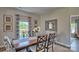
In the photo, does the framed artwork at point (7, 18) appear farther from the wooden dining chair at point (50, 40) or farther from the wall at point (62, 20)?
the wooden dining chair at point (50, 40)

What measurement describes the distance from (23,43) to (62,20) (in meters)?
0.79

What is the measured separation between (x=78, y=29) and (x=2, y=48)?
Result: 4.45ft

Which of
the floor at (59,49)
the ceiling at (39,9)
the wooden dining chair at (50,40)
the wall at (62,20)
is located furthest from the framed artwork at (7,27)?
the floor at (59,49)

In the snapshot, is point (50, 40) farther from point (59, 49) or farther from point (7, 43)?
point (7, 43)

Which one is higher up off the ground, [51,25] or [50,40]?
[51,25]

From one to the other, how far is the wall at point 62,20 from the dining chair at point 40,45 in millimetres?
143

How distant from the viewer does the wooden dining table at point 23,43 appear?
1748 mm

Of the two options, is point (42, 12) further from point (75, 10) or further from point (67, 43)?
point (67, 43)

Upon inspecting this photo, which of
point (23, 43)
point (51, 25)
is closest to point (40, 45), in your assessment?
point (23, 43)

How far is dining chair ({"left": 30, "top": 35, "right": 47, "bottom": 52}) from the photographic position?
1.82m

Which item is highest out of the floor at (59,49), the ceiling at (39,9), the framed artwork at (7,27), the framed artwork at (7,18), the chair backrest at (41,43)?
the ceiling at (39,9)

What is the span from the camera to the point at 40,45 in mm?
1845
